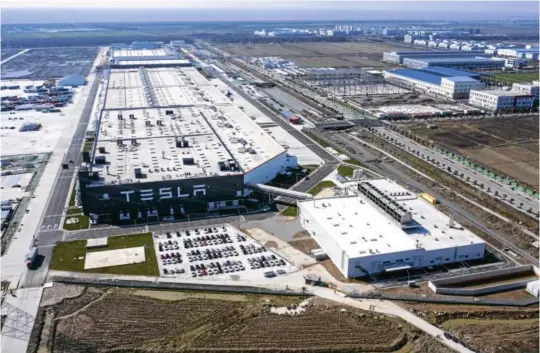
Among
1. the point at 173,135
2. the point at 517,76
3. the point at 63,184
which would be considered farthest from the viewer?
the point at 517,76

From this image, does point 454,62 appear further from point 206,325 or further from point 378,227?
point 206,325

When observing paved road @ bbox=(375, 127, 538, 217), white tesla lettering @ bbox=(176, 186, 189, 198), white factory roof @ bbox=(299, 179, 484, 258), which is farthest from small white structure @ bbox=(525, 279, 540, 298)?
white tesla lettering @ bbox=(176, 186, 189, 198)

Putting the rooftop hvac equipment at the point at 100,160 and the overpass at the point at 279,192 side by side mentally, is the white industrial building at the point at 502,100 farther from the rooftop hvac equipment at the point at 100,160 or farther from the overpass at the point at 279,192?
the rooftop hvac equipment at the point at 100,160

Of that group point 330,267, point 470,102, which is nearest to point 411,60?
point 470,102

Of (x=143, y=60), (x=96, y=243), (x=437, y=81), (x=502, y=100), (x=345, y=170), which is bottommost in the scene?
(x=96, y=243)

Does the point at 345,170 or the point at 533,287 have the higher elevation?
the point at 345,170

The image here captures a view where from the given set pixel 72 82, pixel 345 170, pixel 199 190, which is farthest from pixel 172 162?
pixel 72 82

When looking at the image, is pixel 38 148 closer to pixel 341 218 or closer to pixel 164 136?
pixel 164 136
